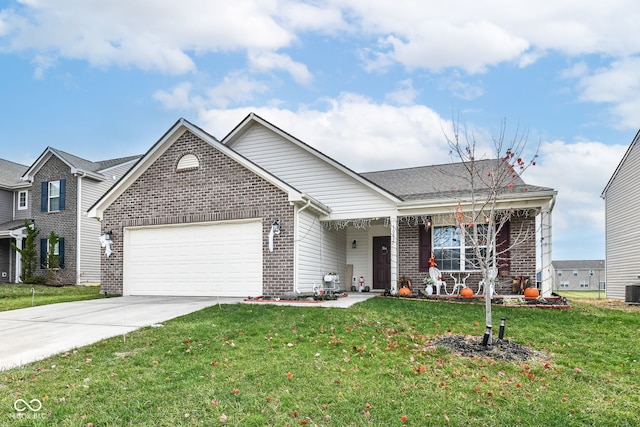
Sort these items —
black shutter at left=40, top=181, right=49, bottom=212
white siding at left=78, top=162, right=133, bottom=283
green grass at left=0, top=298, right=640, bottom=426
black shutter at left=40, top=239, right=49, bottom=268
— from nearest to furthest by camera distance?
1. green grass at left=0, top=298, right=640, bottom=426
2. white siding at left=78, top=162, right=133, bottom=283
3. black shutter at left=40, top=239, right=49, bottom=268
4. black shutter at left=40, top=181, right=49, bottom=212

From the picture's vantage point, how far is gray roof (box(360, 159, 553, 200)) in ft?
46.2

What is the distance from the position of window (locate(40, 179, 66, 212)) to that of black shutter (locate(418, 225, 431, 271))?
17835mm

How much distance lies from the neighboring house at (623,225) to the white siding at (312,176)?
10918 millimetres

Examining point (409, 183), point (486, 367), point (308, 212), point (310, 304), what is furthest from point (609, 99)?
point (486, 367)

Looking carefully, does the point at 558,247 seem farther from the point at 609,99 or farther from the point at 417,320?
the point at 417,320

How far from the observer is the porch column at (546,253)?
1216 cm

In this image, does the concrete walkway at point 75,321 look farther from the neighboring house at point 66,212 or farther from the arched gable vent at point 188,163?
the neighboring house at point 66,212

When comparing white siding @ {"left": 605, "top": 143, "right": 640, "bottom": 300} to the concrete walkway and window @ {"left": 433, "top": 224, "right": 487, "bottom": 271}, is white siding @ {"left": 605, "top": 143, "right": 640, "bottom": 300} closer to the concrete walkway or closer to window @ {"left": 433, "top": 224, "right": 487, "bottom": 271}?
window @ {"left": 433, "top": 224, "right": 487, "bottom": 271}

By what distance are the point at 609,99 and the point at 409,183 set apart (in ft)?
22.2

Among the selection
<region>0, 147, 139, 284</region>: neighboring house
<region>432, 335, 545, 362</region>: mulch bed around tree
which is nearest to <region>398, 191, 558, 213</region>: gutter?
<region>432, 335, 545, 362</region>: mulch bed around tree

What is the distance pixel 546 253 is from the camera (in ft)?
40.4

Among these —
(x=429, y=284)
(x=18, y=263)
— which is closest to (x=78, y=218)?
(x=18, y=263)

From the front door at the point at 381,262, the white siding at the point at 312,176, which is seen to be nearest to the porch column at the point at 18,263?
the white siding at the point at 312,176

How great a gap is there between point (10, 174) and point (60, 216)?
22.9ft
